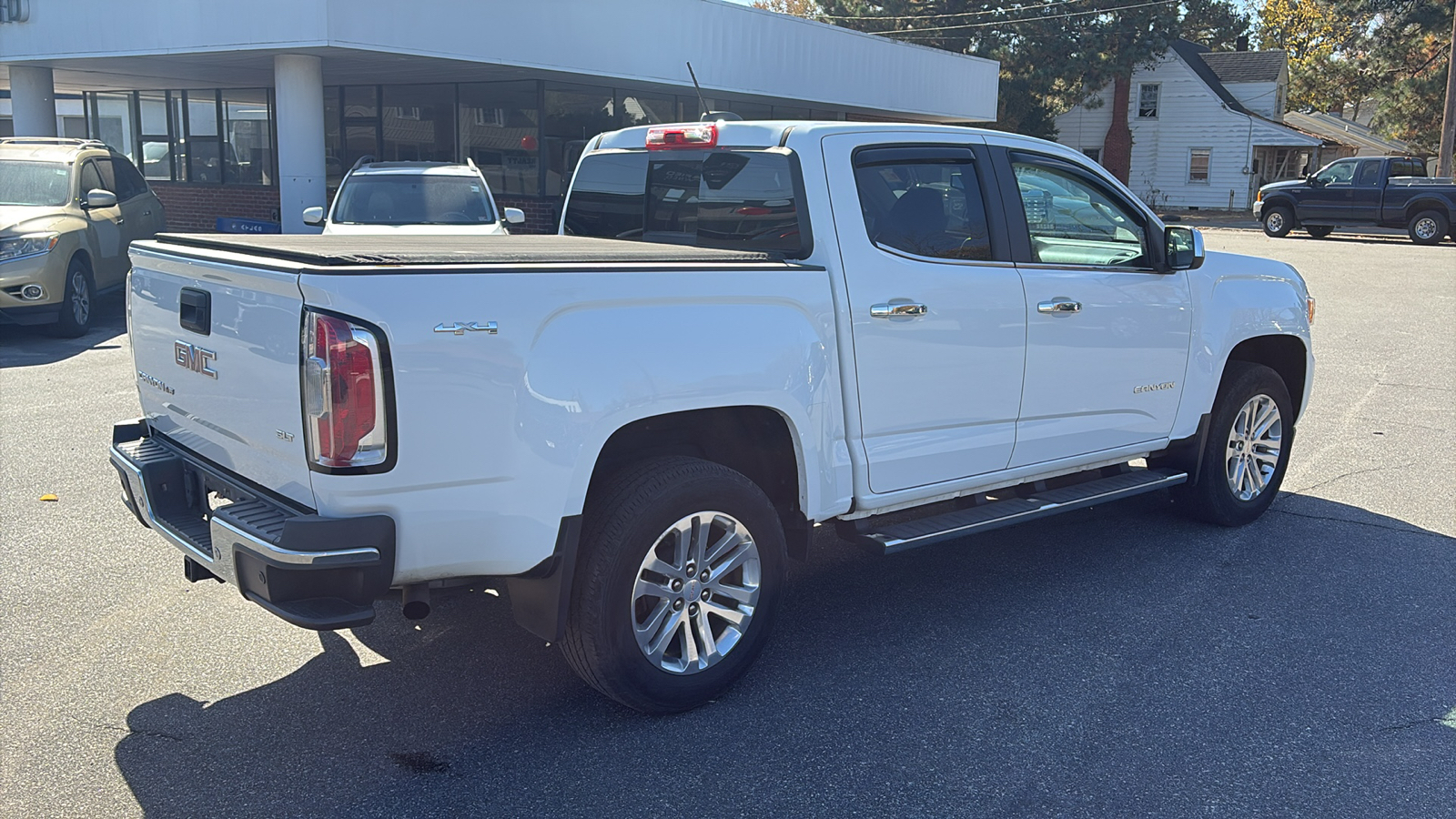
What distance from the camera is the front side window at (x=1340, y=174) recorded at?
92.9 feet

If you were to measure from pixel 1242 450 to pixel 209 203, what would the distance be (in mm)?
21014

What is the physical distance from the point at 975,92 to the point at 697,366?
88.5ft

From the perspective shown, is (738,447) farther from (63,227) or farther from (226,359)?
(63,227)

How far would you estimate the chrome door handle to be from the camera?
4395 millimetres

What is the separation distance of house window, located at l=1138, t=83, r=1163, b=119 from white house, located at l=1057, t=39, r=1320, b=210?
37 millimetres

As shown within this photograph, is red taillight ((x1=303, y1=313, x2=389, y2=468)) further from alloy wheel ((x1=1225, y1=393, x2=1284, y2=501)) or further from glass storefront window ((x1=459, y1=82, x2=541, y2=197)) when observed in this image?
glass storefront window ((x1=459, y1=82, x2=541, y2=197))

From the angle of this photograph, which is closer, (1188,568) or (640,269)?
(640,269)

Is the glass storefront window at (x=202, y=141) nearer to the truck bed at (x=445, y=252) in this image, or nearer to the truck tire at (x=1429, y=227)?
the truck bed at (x=445, y=252)

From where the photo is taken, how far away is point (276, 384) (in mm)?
3453

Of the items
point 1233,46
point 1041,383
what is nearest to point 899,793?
point 1041,383

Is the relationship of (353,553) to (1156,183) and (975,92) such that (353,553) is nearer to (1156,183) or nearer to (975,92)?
(975,92)

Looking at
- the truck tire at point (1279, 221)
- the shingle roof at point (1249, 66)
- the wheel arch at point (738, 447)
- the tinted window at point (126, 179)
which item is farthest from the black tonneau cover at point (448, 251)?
the shingle roof at point (1249, 66)

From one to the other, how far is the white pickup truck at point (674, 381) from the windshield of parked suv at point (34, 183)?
341 inches

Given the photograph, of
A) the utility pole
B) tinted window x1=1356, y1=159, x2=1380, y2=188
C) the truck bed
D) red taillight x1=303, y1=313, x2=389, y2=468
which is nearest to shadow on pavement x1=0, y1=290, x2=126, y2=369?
Answer: the truck bed
